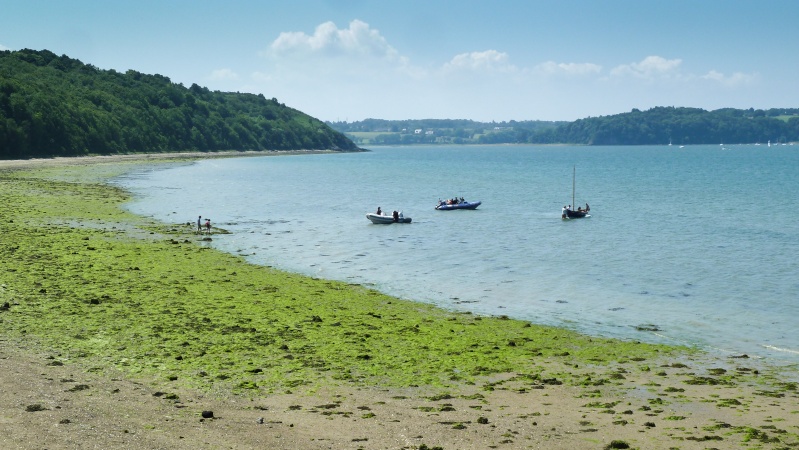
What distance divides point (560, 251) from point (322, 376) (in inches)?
1482

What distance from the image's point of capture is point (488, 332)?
30.4 m

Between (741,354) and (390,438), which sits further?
(741,354)

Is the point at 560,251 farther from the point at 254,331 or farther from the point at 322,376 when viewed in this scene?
the point at 322,376

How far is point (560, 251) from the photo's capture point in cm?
5806

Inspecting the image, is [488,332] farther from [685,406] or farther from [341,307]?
[685,406]

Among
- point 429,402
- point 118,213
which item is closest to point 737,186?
point 118,213

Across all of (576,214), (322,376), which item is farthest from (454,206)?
(322,376)

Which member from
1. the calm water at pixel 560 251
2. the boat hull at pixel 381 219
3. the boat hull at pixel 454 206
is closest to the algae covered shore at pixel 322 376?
the calm water at pixel 560 251

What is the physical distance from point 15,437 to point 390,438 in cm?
816

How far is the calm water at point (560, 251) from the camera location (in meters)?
35.1

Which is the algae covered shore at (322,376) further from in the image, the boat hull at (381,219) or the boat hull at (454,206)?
the boat hull at (454,206)

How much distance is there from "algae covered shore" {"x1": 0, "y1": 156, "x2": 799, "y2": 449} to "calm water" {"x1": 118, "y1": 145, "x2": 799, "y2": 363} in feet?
15.9

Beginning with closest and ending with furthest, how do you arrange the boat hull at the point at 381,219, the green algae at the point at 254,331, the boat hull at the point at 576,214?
1. the green algae at the point at 254,331
2. the boat hull at the point at 381,219
3. the boat hull at the point at 576,214

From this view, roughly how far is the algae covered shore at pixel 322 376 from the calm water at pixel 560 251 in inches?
191
